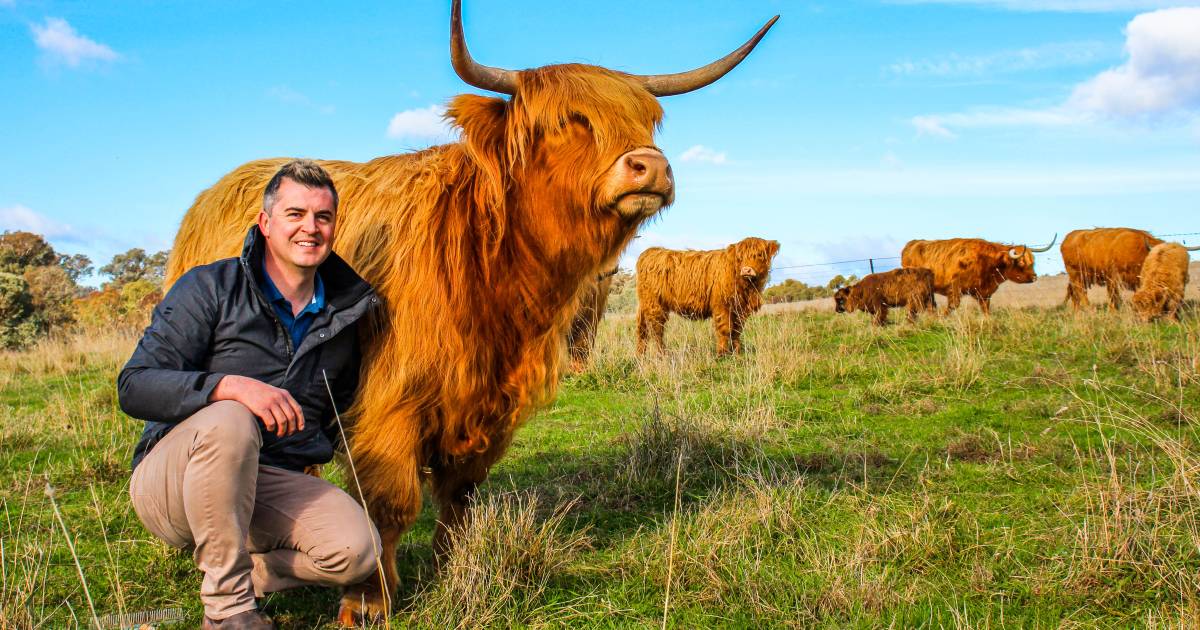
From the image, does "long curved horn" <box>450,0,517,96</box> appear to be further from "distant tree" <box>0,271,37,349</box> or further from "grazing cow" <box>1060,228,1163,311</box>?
"distant tree" <box>0,271,37,349</box>

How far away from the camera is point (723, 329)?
440 inches

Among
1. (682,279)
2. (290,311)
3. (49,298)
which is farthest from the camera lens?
(49,298)

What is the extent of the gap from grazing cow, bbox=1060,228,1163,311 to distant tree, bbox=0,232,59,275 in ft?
87.9

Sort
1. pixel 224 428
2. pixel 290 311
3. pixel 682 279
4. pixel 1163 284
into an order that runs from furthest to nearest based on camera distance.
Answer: pixel 682 279, pixel 1163 284, pixel 290 311, pixel 224 428

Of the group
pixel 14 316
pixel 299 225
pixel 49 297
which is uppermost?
pixel 49 297

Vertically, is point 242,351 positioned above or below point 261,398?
above

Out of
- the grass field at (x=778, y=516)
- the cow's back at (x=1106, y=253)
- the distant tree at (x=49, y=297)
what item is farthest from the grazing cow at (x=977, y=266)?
the distant tree at (x=49, y=297)

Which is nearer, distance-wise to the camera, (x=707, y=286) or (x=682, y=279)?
(x=707, y=286)

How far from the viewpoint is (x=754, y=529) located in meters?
3.69

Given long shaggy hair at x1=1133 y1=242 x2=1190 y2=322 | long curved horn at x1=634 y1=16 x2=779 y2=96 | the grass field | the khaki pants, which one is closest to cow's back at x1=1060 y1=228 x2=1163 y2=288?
long shaggy hair at x1=1133 y1=242 x2=1190 y2=322

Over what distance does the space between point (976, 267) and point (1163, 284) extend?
4.00 m

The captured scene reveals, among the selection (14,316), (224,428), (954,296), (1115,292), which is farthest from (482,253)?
(14,316)

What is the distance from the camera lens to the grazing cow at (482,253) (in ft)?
10.3

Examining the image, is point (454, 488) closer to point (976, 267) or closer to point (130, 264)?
point (976, 267)
